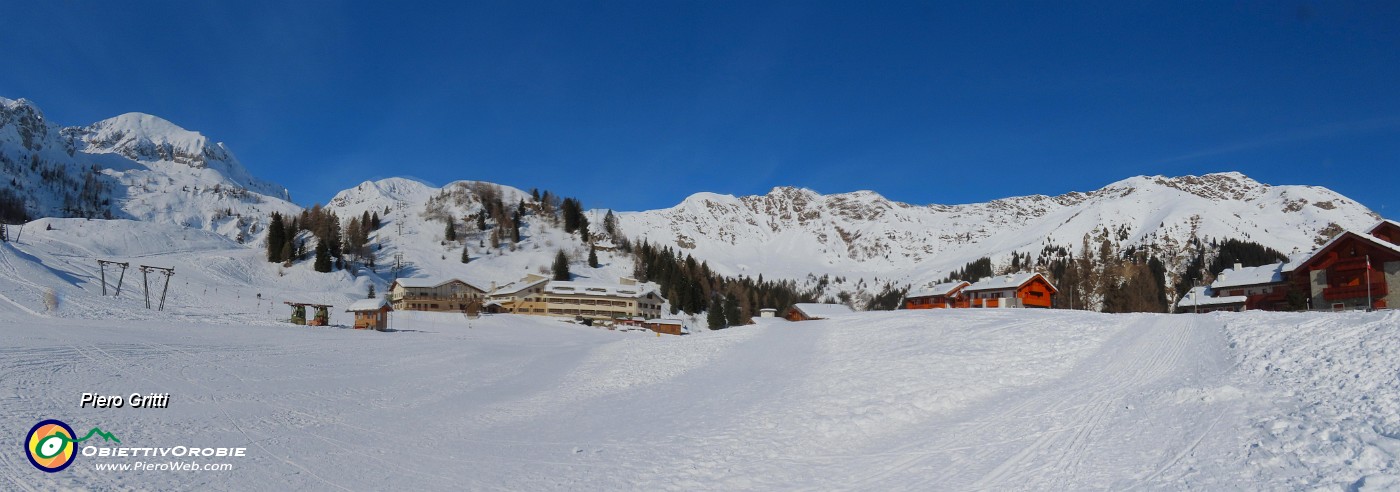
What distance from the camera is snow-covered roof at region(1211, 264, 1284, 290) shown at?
205 feet

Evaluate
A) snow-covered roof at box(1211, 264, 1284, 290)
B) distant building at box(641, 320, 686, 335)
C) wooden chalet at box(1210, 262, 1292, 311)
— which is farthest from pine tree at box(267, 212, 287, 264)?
wooden chalet at box(1210, 262, 1292, 311)

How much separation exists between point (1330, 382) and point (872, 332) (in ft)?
64.4

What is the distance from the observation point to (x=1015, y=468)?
12422mm

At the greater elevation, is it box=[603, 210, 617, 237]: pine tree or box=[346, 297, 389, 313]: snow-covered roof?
box=[603, 210, 617, 237]: pine tree

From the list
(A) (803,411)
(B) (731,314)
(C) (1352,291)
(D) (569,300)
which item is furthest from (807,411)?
(B) (731,314)

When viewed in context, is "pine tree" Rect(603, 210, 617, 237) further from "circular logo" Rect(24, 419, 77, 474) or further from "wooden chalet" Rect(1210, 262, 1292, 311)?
"circular logo" Rect(24, 419, 77, 474)

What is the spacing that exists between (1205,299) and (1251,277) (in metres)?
4.48

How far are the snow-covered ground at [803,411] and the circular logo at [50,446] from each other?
337 mm

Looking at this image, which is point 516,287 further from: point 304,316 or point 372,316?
point 304,316

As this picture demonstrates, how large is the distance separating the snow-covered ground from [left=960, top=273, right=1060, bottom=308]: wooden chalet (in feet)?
163

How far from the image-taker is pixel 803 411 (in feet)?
62.1

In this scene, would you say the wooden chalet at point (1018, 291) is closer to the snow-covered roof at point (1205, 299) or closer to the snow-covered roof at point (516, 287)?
the snow-covered roof at point (1205, 299)

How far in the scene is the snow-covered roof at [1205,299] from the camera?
6400cm

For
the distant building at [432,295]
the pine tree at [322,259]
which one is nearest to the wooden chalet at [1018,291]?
the distant building at [432,295]
